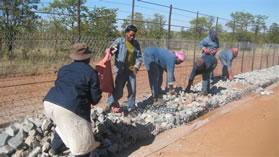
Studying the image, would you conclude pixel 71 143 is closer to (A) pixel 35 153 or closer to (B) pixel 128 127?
(A) pixel 35 153

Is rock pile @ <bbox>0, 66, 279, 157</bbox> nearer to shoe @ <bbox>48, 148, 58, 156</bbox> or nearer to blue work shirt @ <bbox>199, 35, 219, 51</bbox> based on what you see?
shoe @ <bbox>48, 148, 58, 156</bbox>

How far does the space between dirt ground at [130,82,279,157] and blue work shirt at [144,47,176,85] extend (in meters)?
1.14

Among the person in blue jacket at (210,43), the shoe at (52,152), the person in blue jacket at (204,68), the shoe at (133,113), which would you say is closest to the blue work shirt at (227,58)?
the person in blue jacket at (210,43)

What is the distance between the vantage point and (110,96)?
4824mm

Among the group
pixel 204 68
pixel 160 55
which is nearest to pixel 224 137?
pixel 160 55

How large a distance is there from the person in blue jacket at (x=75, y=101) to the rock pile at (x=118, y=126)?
58cm

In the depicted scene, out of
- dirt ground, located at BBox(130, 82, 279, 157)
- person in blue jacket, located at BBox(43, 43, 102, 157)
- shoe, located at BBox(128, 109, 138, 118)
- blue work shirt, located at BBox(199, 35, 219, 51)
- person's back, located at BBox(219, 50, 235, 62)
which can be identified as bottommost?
dirt ground, located at BBox(130, 82, 279, 157)

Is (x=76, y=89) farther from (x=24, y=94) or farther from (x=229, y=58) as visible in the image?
(x=229, y=58)

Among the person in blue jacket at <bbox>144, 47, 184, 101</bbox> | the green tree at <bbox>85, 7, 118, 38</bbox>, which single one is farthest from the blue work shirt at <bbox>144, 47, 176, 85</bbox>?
the green tree at <bbox>85, 7, 118, 38</bbox>

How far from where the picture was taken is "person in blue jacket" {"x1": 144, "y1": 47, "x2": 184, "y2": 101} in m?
5.42

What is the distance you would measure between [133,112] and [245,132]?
2151 millimetres

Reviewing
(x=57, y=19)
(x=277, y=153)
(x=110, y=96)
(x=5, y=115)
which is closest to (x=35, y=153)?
(x=110, y=96)

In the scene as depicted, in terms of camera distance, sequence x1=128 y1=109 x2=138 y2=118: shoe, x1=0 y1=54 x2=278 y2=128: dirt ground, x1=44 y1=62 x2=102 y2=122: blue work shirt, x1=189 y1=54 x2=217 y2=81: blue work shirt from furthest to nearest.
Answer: x1=189 y1=54 x2=217 y2=81: blue work shirt < x1=0 y1=54 x2=278 y2=128: dirt ground < x1=128 y1=109 x2=138 y2=118: shoe < x1=44 y1=62 x2=102 y2=122: blue work shirt

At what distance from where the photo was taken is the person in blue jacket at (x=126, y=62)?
4582mm
